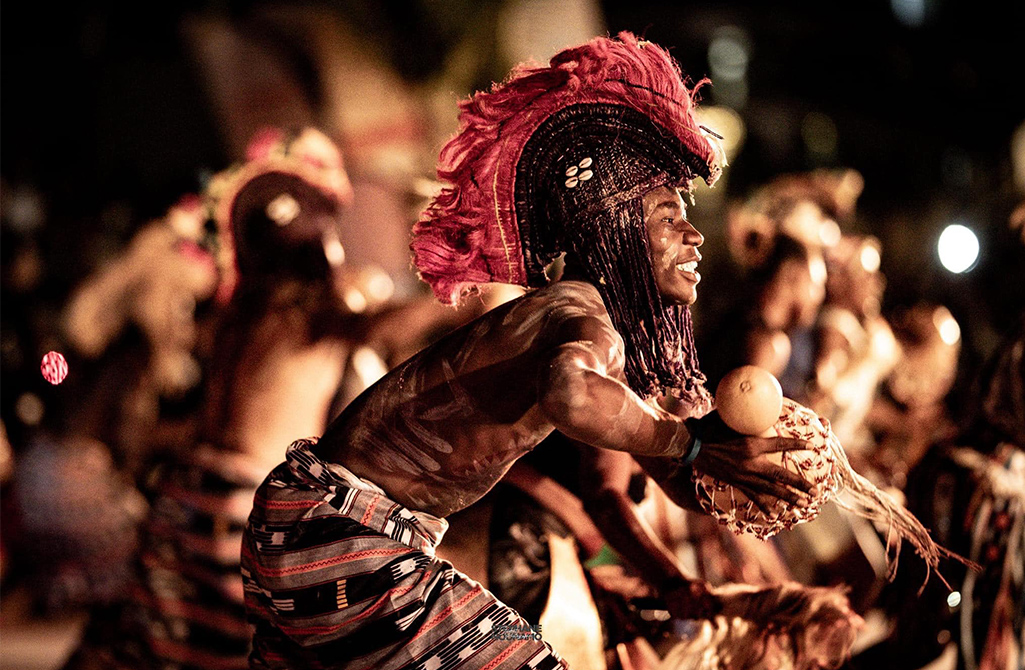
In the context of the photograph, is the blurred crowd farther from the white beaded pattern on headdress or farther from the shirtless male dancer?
the white beaded pattern on headdress

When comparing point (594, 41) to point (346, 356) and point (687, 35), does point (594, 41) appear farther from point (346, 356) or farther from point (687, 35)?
point (687, 35)

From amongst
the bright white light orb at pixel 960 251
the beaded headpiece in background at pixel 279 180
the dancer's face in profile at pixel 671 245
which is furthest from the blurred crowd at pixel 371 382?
the bright white light orb at pixel 960 251

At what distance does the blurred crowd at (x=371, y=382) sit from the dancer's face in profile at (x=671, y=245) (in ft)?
1.65

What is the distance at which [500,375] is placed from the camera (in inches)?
95.0

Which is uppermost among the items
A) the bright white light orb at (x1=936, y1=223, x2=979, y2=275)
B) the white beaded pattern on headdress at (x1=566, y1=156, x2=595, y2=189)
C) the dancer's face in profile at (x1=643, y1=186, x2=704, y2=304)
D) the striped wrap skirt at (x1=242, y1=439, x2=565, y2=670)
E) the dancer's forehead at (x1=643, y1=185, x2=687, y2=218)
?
the white beaded pattern on headdress at (x1=566, y1=156, x2=595, y2=189)

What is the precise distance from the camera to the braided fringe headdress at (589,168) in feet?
8.20

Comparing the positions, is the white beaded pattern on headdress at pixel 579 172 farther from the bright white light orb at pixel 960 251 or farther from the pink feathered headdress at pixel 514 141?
the bright white light orb at pixel 960 251

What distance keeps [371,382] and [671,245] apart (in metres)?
2.12

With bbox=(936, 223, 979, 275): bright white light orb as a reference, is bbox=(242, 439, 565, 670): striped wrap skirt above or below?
below

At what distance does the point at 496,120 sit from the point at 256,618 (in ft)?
4.13

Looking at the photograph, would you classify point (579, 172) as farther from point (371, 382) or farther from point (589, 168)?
point (371, 382)

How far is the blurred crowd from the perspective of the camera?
126 inches

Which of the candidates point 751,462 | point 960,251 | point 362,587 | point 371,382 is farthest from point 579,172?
point 960,251

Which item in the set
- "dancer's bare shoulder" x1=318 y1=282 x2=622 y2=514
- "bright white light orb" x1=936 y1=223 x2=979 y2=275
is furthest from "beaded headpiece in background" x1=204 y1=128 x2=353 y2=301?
"bright white light orb" x1=936 y1=223 x2=979 y2=275
